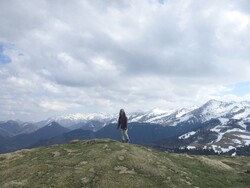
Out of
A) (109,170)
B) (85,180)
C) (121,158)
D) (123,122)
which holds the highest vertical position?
(123,122)

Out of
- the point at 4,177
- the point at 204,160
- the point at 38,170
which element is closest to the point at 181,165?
the point at 204,160

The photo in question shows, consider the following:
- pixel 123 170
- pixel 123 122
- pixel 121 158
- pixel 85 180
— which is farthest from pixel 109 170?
pixel 123 122

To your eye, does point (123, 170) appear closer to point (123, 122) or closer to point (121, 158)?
point (121, 158)

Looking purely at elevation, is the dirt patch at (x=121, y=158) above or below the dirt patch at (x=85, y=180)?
above

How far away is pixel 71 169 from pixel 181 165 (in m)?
15.4

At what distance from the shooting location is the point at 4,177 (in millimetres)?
38500

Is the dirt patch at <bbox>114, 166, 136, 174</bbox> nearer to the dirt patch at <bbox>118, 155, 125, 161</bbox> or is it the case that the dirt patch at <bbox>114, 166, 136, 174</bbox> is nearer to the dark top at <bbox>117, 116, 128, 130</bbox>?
the dirt patch at <bbox>118, 155, 125, 161</bbox>

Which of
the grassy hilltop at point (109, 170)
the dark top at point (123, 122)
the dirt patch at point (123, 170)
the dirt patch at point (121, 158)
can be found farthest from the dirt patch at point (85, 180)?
the dark top at point (123, 122)

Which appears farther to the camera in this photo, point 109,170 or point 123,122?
point 123,122

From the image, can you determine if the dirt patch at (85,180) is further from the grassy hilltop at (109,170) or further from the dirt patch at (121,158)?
the dirt patch at (121,158)

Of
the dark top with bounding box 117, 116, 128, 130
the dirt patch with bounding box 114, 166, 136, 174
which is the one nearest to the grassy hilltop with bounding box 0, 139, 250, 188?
the dirt patch with bounding box 114, 166, 136, 174

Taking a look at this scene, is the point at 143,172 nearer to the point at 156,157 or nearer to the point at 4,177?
the point at 156,157

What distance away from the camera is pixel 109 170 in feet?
120

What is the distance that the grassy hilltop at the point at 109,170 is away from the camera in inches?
1347
